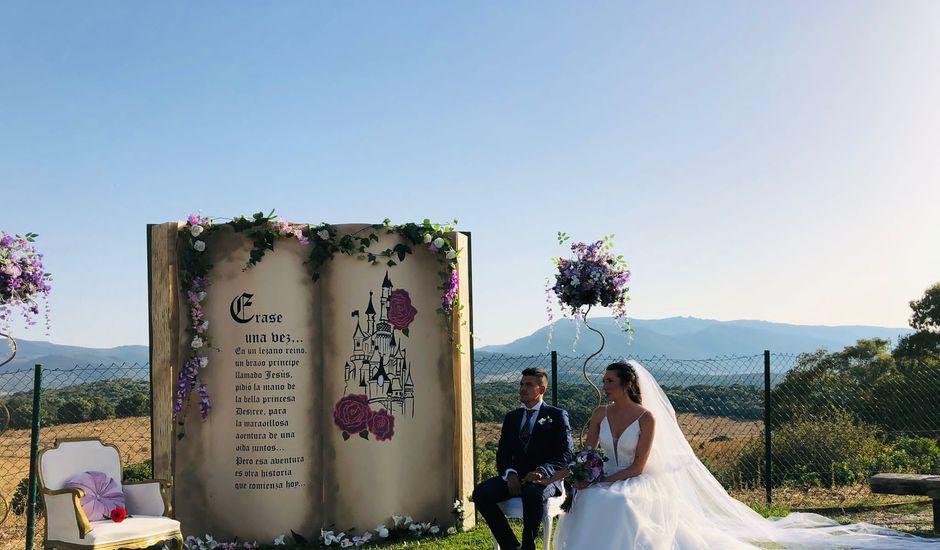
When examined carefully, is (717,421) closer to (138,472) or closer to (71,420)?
(138,472)

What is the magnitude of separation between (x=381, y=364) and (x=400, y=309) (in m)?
0.54

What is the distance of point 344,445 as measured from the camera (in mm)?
7414

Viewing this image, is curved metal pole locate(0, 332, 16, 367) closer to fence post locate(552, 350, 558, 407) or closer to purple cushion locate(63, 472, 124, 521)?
purple cushion locate(63, 472, 124, 521)

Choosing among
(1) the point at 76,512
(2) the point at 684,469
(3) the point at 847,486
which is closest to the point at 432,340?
(2) the point at 684,469

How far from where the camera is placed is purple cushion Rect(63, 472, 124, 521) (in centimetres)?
622

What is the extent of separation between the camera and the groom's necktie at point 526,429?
6145mm

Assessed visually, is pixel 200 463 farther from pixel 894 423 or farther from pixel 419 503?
pixel 894 423

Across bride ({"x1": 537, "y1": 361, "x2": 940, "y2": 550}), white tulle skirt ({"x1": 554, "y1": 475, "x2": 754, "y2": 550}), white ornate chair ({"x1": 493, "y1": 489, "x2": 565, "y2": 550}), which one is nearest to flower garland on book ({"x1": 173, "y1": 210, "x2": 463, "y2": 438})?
white ornate chair ({"x1": 493, "y1": 489, "x2": 565, "y2": 550})

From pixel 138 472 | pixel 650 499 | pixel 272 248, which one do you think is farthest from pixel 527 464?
pixel 138 472

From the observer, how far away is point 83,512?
19.4 ft

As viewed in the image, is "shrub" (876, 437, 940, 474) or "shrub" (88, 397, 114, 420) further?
"shrub" (88, 397, 114, 420)

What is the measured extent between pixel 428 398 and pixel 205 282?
2.29 m

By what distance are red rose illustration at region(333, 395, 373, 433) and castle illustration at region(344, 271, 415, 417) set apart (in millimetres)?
63

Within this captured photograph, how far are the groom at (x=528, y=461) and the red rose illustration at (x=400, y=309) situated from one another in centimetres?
173
